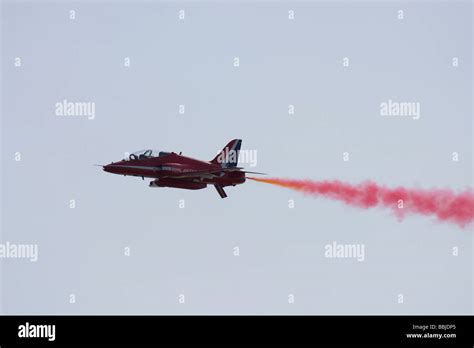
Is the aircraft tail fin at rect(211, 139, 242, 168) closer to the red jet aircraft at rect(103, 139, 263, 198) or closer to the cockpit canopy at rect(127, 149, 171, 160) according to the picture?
the red jet aircraft at rect(103, 139, 263, 198)

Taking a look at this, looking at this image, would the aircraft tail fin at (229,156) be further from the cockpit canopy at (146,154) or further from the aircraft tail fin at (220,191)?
the cockpit canopy at (146,154)

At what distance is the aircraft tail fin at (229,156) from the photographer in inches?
3575

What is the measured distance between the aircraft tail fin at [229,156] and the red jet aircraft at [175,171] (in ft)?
7.93

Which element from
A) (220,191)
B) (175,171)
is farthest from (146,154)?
(220,191)

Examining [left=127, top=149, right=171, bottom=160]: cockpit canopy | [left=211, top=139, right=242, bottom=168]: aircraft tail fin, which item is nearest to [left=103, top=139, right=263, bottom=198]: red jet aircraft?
[left=127, top=149, right=171, bottom=160]: cockpit canopy

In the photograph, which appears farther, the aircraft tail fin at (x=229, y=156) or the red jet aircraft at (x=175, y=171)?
the aircraft tail fin at (x=229, y=156)

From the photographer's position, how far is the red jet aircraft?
8731cm

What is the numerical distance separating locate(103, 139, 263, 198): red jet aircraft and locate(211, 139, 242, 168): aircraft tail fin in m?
2.42

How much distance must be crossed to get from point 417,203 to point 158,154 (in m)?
14.9

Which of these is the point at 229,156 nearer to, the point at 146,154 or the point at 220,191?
the point at 220,191

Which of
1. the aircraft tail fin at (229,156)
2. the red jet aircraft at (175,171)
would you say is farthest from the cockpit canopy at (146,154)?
the aircraft tail fin at (229,156)
